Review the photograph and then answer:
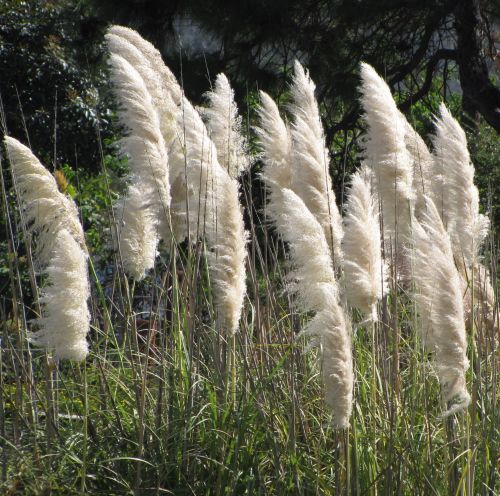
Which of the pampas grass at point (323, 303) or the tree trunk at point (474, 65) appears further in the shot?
the tree trunk at point (474, 65)

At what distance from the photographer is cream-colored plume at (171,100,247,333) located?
2795 millimetres

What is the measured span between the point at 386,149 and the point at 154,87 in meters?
0.89

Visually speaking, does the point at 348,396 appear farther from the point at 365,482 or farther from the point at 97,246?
the point at 97,246

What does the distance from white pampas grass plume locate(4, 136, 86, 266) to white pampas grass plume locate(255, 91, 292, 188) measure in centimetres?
72

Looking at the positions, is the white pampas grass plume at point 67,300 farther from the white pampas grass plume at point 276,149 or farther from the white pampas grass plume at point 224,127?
the white pampas grass plume at point 224,127

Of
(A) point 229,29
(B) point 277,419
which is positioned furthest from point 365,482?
(A) point 229,29

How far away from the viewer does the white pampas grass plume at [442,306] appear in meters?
2.43

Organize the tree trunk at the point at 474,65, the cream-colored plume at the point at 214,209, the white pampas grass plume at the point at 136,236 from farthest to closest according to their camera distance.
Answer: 1. the tree trunk at the point at 474,65
2. the white pampas grass plume at the point at 136,236
3. the cream-colored plume at the point at 214,209

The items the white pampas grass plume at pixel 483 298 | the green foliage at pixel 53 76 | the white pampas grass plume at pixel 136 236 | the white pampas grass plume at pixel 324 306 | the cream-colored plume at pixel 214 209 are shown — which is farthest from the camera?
the green foliage at pixel 53 76

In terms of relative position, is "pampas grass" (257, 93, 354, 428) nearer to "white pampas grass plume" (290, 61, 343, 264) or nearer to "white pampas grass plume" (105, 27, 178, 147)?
"white pampas grass plume" (290, 61, 343, 264)

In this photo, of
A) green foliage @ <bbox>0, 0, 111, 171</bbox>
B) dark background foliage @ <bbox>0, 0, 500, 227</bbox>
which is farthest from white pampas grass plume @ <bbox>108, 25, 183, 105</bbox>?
green foliage @ <bbox>0, 0, 111, 171</bbox>

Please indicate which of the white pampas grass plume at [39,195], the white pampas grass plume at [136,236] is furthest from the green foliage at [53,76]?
the white pampas grass plume at [39,195]

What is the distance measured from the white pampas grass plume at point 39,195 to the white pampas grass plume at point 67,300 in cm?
36

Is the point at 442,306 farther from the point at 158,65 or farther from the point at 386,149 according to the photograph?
the point at 158,65
